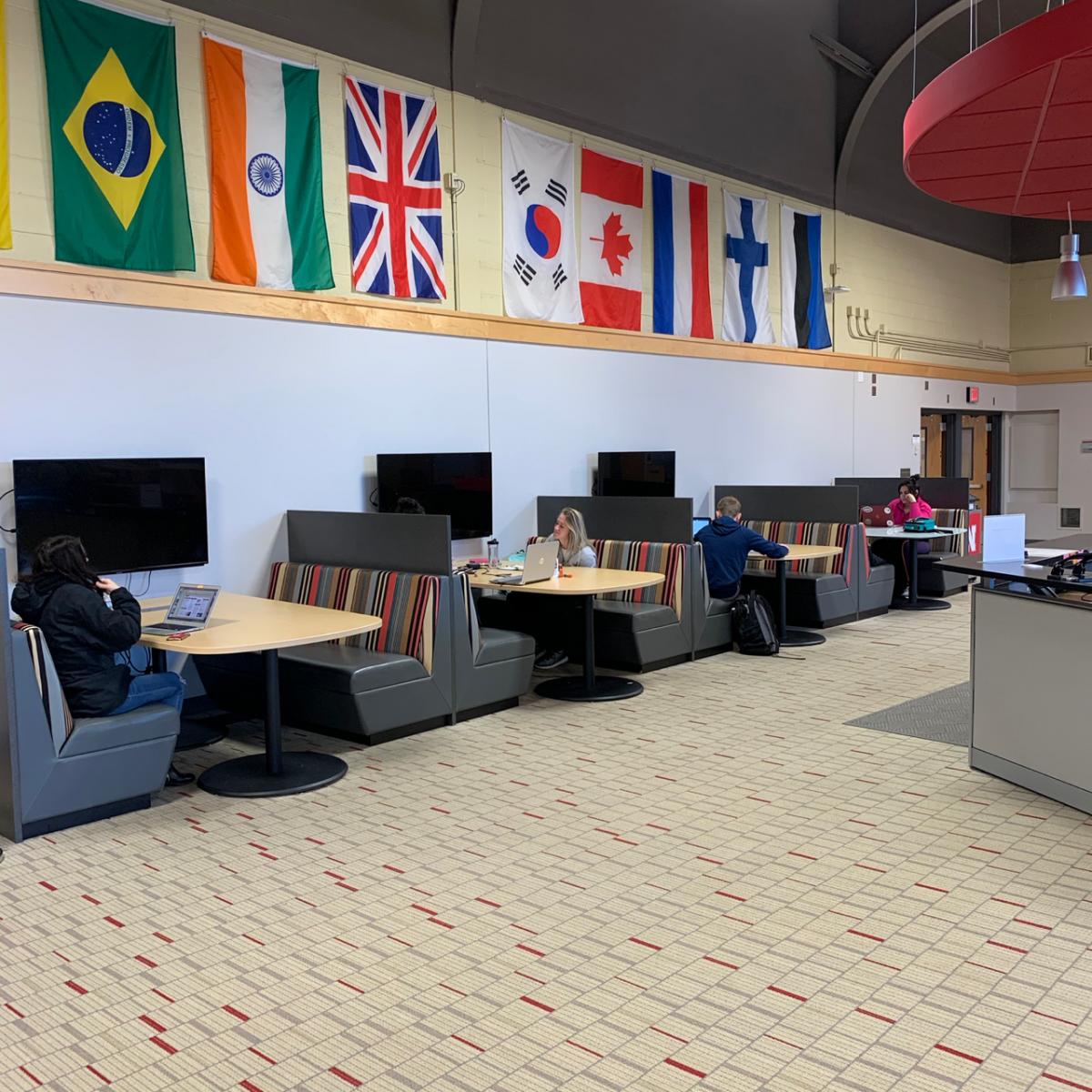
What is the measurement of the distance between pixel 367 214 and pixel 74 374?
262 cm

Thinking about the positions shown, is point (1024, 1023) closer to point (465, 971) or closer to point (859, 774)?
point (465, 971)

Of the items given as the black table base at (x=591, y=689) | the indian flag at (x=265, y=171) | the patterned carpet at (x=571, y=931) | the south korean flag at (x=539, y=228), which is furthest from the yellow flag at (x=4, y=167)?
the black table base at (x=591, y=689)

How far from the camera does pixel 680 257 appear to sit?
34.3 ft

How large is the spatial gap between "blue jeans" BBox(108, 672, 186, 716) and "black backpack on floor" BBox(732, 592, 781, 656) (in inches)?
179

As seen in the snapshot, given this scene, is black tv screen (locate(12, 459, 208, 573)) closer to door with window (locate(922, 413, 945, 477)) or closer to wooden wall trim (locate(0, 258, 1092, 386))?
wooden wall trim (locate(0, 258, 1092, 386))

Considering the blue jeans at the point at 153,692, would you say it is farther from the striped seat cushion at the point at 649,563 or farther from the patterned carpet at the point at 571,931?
the striped seat cushion at the point at 649,563

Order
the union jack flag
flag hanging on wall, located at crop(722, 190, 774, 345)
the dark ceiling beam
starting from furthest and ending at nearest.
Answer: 1. the dark ceiling beam
2. flag hanging on wall, located at crop(722, 190, 774, 345)
3. the union jack flag

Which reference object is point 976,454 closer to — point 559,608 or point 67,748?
point 559,608

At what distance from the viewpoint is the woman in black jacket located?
14.8 feet

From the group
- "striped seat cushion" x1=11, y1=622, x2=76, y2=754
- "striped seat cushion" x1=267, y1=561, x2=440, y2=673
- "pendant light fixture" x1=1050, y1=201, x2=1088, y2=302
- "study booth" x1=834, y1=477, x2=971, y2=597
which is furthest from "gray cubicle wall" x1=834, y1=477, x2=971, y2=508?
"striped seat cushion" x1=11, y1=622, x2=76, y2=754

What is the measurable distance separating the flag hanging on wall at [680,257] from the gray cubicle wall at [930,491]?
2821 millimetres

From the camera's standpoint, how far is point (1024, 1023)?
2873 mm

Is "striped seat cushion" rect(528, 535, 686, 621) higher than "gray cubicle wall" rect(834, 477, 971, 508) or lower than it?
lower

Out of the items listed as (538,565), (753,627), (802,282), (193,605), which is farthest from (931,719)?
(802,282)
